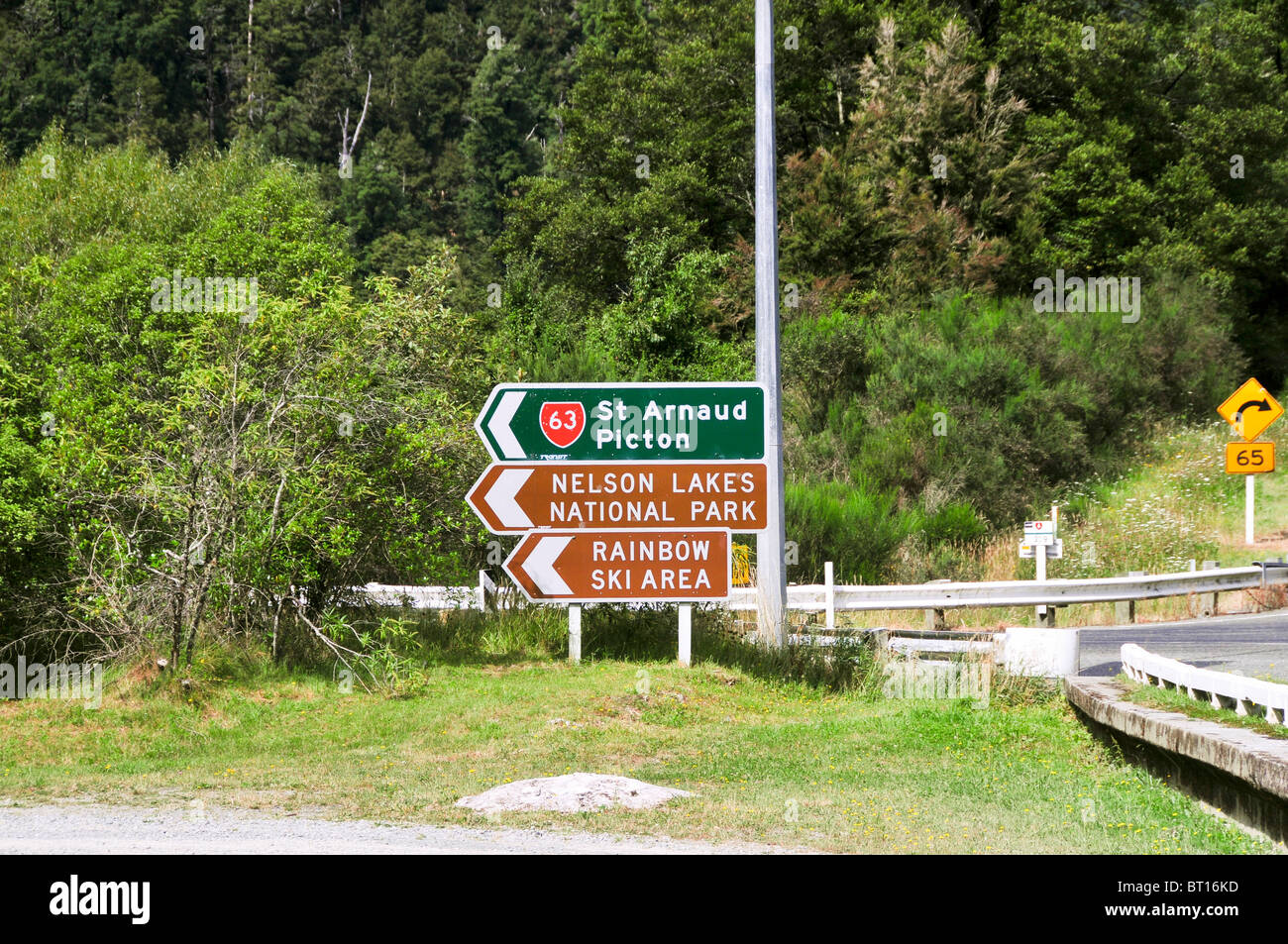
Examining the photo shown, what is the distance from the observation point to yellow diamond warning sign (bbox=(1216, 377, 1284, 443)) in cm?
2786

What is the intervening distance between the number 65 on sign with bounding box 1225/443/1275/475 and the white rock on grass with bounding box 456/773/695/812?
2189 centimetres

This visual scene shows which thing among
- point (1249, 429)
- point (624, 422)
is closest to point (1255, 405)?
point (1249, 429)

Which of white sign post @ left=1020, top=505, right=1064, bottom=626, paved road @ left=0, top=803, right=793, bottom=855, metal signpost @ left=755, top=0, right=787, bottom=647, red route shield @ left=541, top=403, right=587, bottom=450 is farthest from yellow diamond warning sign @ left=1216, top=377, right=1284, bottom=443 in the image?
paved road @ left=0, top=803, right=793, bottom=855

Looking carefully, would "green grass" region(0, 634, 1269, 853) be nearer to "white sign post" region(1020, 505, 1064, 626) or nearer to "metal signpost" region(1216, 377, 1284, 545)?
"white sign post" region(1020, 505, 1064, 626)

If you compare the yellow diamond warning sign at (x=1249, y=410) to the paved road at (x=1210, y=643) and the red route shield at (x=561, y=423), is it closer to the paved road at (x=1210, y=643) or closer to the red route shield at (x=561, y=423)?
the paved road at (x=1210, y=643)

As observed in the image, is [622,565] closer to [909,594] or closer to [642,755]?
[642,755]

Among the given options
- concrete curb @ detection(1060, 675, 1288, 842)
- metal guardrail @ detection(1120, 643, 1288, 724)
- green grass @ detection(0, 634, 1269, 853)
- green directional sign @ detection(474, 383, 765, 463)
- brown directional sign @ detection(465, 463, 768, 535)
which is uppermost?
green directional sign @ detection(474, 383, 765, 463)

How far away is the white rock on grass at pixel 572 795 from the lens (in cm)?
843

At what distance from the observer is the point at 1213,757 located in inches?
299

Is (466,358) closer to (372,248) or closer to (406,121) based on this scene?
(372,248)

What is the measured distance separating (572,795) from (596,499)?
218 cm

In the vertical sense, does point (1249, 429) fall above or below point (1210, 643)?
above

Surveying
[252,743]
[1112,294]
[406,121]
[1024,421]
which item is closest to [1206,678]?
[252,743]

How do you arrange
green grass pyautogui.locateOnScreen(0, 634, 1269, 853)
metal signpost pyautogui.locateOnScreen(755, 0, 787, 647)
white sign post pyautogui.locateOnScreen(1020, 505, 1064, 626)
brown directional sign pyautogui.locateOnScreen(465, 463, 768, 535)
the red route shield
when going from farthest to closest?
white sign post pyautogui.locateOnScreen(1020, 505, 1064, 626)
metal signpost pyautogui.locateOnScreen(755, 0, 787, 647)
green grass pyautogui.locateOnScreen(0, 634, 1269, 853)
the red route shield
brown directional sign pyautogui.locateOnScreen(465, 463, 768, 535)
